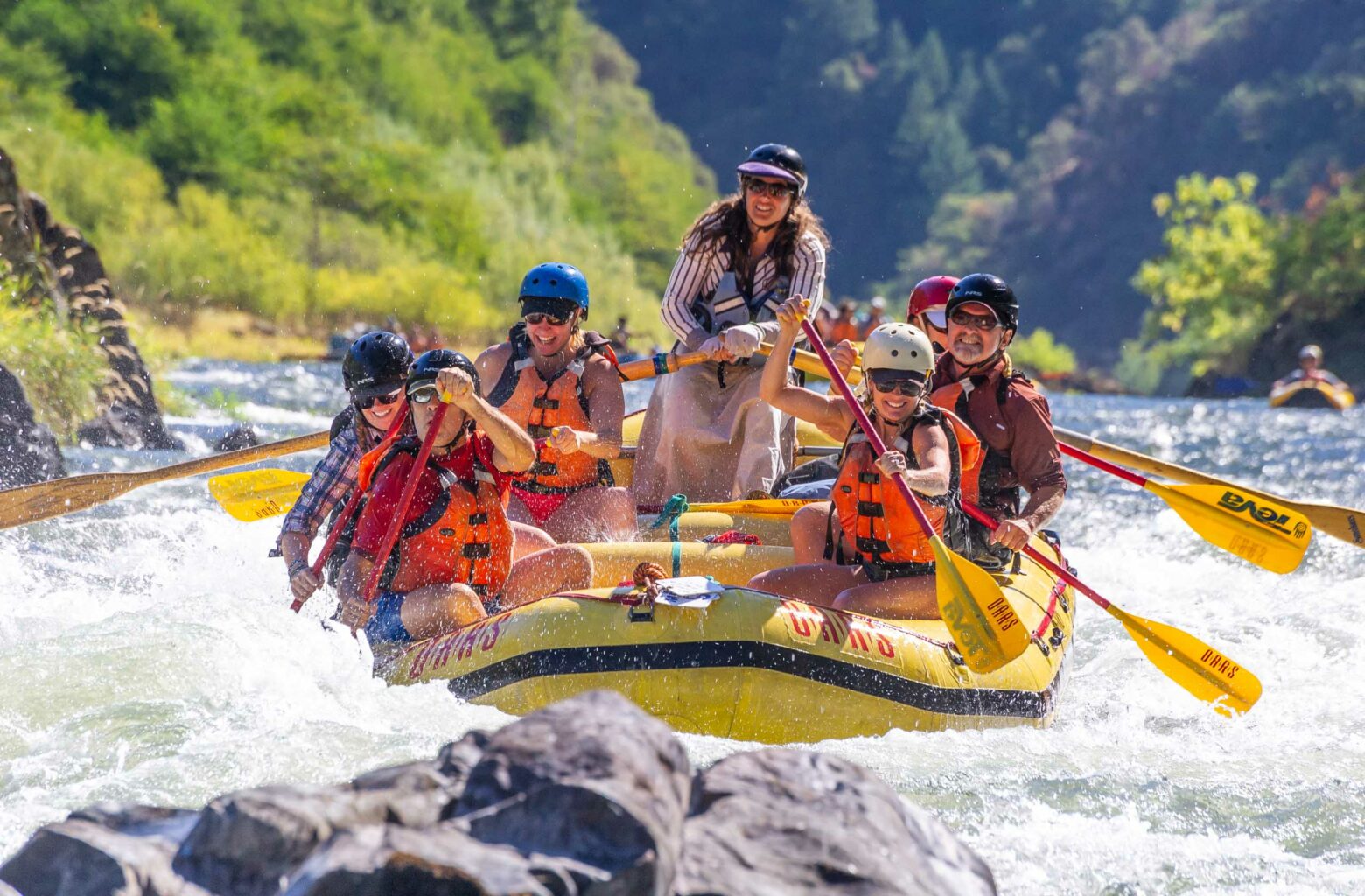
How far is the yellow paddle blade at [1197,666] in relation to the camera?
5.48m

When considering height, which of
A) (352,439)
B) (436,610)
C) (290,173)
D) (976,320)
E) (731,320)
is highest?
(290,173)

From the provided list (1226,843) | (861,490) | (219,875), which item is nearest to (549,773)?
(219,875)

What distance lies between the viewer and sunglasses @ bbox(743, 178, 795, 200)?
264 inches

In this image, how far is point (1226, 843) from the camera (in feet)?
13.6

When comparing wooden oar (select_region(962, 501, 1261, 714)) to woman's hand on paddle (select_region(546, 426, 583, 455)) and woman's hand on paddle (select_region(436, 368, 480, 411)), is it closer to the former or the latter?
woman's hand on paddle (select_region(546, 426, 583, 455))

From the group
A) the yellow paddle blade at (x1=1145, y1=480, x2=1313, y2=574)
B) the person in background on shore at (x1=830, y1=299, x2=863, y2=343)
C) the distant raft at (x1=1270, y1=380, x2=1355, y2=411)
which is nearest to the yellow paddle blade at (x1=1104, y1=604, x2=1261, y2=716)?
the yellow paddle blade at (x1=1145, y1=480, x2=1313, y2=574)

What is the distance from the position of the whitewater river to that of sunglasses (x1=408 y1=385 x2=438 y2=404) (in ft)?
2.52

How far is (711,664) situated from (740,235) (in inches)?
106

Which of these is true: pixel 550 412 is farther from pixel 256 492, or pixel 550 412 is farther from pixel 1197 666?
pixel 1197 666

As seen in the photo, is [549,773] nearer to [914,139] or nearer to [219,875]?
[219,875]

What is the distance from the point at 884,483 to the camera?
518cm

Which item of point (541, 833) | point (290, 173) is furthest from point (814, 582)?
point (290, 173)

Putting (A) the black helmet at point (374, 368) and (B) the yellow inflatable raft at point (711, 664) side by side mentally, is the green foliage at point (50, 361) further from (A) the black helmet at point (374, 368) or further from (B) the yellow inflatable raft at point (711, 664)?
(B) the yellow inflatable raft at point (711, 664)

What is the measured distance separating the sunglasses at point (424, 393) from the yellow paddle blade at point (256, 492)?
193cm
